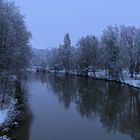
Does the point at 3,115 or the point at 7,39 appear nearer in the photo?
the point at 3,115

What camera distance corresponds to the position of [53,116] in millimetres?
24344

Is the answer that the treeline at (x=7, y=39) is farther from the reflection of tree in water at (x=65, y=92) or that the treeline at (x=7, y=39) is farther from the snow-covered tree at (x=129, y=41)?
the snow-covered tree at (x=129, y=41)

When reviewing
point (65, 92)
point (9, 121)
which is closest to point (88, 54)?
point (65, 92)

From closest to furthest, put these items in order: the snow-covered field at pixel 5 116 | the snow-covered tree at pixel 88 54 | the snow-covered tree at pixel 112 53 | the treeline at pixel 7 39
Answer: the snow-covered field at pixel 5 116
the treeline at pixel 7 39
the snow-covered tree at pixel 112 53
the snow-covered tree at pixel 88 54

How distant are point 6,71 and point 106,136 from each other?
10.7 metres

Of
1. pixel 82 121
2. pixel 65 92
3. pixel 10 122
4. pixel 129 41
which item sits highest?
pixel 129 41

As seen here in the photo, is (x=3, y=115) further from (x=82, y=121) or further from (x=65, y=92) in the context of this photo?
(x=65, y=92)

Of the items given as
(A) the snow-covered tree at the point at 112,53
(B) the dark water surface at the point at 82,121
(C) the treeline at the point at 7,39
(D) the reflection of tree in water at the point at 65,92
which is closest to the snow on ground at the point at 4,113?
(B) the dark water surface at the point at 82,121

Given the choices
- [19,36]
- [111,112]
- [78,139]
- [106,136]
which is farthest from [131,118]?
[19,36]

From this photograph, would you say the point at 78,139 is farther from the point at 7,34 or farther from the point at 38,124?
the point at 7,34

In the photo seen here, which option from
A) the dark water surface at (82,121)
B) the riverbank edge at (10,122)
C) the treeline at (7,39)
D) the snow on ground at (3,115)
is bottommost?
the dark water surface at (82,121)

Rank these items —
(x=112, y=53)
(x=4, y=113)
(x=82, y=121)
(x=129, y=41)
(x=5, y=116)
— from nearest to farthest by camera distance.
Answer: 1. (x=5, y=116)
2. (x=4, y=113)
3. (x=82, y=121)
4. (x=112, y=53)
5. (x=129, y=41)

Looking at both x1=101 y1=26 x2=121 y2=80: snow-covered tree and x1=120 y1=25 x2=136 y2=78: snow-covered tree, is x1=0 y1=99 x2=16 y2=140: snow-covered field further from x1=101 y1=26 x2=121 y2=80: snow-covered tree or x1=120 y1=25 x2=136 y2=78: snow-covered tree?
x1=120 y1=25 x2=136 y2=78: snow-covered tree

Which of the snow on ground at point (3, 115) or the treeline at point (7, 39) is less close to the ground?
the treeline at point (7, 39)
